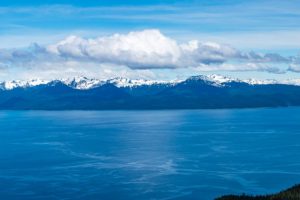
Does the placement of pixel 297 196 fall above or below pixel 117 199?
above

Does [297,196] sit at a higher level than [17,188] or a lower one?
higher

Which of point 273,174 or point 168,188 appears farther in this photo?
point 273,174

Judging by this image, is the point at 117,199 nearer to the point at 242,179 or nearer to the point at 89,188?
the point at 89,188

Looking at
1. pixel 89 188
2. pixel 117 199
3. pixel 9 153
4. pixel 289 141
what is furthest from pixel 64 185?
pixel 289 141

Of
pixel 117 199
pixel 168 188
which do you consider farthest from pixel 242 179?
pixel 117 199

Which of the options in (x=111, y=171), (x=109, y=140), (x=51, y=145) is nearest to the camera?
(x=111, y=171)

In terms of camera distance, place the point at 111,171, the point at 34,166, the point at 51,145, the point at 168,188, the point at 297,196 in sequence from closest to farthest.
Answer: the point at 297,196 < the point at 168,188 < the point at 111,171 < the point at 34,166 < the point at 51,145

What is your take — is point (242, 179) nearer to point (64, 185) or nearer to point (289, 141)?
point (64, 185)

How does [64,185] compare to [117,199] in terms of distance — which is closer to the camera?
[117,199]

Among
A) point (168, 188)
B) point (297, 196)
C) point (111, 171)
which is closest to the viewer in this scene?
point (297, 196)
